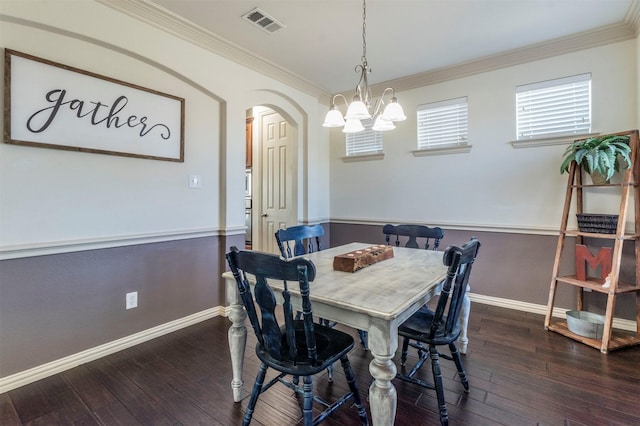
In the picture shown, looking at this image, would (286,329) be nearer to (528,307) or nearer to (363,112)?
(363,112)

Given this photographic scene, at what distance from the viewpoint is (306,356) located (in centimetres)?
136

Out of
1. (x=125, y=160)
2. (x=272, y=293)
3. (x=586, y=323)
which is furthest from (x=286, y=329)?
(x=586, y=323)

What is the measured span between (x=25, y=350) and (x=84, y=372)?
361 millimetres

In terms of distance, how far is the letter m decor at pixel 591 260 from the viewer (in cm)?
243

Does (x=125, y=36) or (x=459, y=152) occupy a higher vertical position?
(x=125, y=36)

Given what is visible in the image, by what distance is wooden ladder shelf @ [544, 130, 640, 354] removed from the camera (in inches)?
90.3

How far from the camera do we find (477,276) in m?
3.32

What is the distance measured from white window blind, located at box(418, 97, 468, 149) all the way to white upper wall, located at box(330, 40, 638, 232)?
0.07 metres

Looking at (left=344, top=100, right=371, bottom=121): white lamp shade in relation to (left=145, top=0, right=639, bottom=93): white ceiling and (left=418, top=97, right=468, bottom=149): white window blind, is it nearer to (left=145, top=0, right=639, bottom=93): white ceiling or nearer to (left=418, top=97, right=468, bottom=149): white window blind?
(left=145, top=0, right=639, bottom=93): white ceiling

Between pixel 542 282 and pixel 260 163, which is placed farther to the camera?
pixel 260 163

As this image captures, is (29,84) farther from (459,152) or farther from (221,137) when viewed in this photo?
(459,152)

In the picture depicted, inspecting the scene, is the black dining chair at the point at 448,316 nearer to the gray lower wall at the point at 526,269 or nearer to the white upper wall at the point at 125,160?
the gray lower wall at the point at 526,269

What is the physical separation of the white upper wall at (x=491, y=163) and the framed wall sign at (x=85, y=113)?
247 centimetres

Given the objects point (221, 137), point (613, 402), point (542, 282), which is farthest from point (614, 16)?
point (221, 137)
